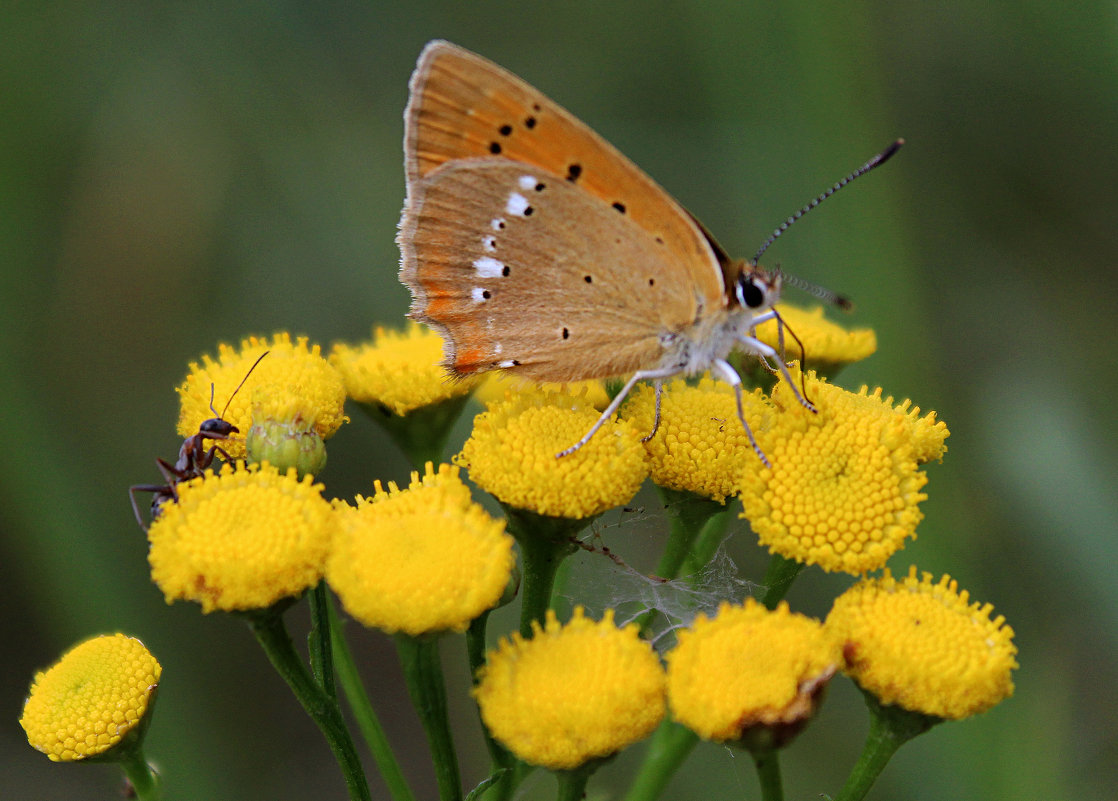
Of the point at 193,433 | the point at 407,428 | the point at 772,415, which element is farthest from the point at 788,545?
the point at 193,433

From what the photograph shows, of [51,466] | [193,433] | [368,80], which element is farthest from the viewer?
[368,80]

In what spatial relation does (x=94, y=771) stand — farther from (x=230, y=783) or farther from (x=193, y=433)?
(x=193, y=433)

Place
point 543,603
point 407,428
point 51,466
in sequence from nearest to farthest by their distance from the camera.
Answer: point 543,603
point 407,428
point 51,466

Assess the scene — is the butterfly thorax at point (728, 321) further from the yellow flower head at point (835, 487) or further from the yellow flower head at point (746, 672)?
the yellow flower head at point (746, 672)

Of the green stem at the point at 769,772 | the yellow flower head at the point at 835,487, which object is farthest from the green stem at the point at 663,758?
the yellow flower head at the point at 835,487

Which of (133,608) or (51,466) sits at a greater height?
(51,466)

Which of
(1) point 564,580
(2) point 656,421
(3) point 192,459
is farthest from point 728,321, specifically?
(3) point 192,459

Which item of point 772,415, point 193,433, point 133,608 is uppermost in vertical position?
point 772,415
